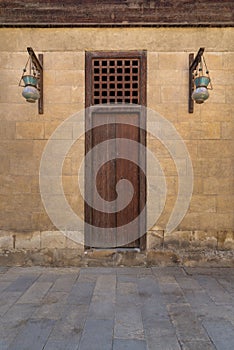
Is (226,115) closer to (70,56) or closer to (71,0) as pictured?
(70,56)

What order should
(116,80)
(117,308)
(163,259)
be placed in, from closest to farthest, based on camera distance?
(117,308)
(163,259)
(116,80)

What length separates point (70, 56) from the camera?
567 centimetres

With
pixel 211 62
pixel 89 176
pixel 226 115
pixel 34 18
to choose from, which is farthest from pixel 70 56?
pixel 226 115

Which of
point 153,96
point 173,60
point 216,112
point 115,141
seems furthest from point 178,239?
point 173,60

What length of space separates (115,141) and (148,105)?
3.31 feet

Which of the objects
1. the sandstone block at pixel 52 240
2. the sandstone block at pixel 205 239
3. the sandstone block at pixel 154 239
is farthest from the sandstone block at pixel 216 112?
the sandstone block at pixel 52 240

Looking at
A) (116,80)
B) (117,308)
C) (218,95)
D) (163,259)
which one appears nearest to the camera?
(117,308)

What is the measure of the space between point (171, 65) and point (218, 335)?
4.82m

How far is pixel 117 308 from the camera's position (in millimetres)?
3709

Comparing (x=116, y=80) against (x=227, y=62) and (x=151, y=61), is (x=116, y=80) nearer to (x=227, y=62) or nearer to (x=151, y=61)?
(x=151, y=61)

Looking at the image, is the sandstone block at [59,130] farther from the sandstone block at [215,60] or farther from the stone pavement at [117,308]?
the sandstone block at [215,60]

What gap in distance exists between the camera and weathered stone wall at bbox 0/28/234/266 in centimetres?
558

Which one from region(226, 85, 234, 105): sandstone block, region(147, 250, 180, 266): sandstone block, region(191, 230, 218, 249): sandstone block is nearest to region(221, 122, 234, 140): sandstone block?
region(226, 85, 234, 105): sandstone block

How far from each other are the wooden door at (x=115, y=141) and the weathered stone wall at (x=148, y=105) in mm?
189
